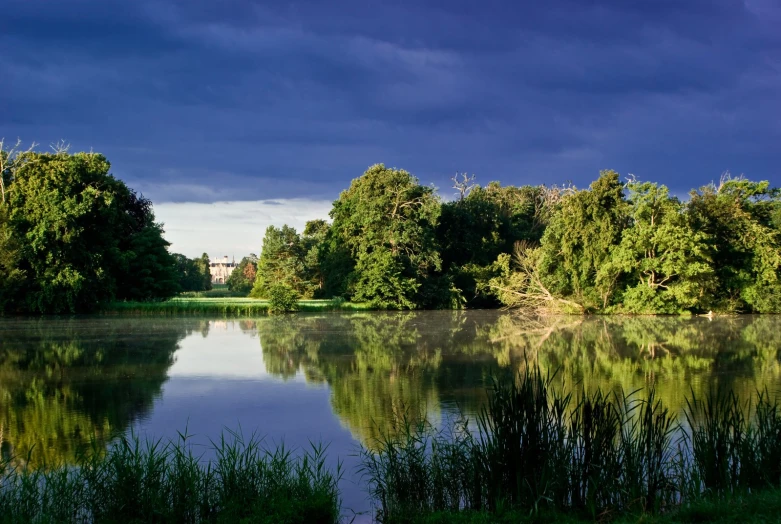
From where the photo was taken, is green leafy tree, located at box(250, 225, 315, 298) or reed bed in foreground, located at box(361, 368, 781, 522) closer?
reed bed in foreground, located at box(361, 368, 781, 522)

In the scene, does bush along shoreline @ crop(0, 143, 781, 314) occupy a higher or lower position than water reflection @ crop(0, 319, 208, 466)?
higher

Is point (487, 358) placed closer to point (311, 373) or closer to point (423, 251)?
point (311, 373)

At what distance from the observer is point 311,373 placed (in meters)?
14.1

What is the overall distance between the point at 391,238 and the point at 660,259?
605 inches

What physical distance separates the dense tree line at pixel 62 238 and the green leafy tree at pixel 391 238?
42.2 ft

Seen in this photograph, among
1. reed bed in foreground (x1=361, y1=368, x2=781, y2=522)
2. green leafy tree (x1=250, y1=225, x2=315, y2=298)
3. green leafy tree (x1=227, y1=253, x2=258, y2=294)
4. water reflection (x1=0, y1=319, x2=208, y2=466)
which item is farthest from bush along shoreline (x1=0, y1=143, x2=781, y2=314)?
reed bed in foreground (x1=361, y1=368, x2=781, y2=522)

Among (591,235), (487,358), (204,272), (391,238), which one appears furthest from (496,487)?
(204,272)

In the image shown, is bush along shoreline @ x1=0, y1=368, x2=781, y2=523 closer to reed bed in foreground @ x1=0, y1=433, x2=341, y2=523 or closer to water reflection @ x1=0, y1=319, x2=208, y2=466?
reed bed in foreground @ x1=0, y1=433, x2=341, y2=523

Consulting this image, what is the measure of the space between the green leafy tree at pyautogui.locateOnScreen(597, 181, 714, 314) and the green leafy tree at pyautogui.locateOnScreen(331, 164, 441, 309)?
11.1m

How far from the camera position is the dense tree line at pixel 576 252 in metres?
33.5

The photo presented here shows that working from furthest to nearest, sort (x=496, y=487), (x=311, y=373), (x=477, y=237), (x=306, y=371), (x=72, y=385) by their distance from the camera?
(x=477, y=237)
(x=306, y=371)
(x=311, y=373)
(x=72, y=385)
(x=496, y=487)

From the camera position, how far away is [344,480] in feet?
22.2

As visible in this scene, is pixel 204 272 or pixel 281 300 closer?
pixel 281 300

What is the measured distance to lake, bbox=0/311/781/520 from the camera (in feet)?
29.7
